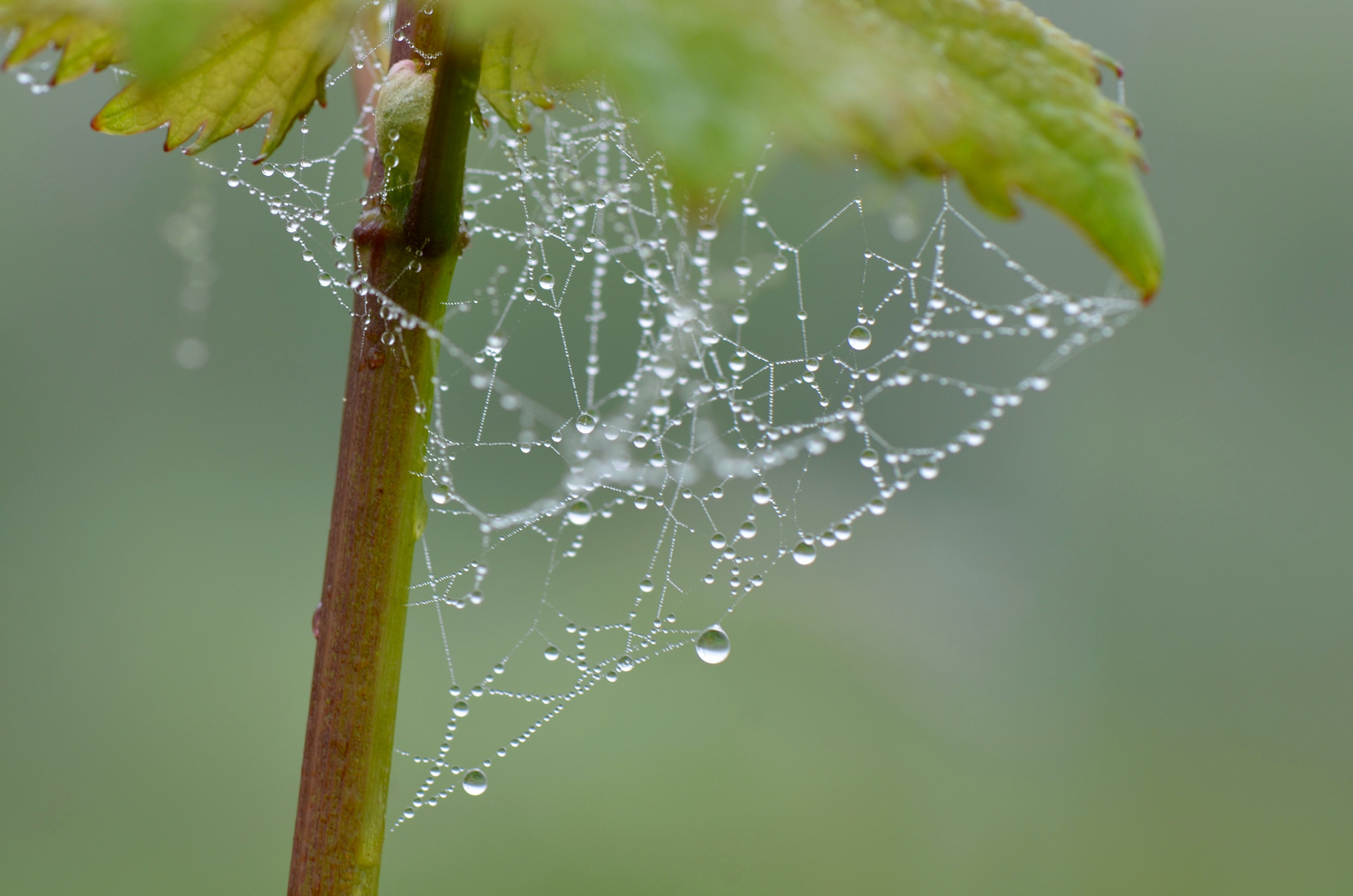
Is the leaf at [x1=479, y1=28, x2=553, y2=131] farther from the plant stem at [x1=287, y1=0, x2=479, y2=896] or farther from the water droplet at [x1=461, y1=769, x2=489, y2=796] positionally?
the water droplet at [x1=461, y1=769, x2=489, y2=796]

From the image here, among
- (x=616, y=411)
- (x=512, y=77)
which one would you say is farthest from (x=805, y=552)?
(x=616, y=411)

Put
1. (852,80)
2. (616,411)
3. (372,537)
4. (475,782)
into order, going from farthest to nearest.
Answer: (616,411)
(475,782)
(372,537)
(852,80)

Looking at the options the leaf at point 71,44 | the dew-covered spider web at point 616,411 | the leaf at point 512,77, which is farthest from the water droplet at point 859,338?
the dew-covered spider web at point 616,411

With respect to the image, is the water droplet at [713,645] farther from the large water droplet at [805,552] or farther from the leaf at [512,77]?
the leaf at [512,77]

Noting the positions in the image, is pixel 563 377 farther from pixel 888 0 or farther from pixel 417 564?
pixel 888 0

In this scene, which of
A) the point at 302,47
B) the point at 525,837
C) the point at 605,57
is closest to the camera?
the point at 605,57

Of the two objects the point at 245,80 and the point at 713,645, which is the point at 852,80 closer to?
the point at 245,80

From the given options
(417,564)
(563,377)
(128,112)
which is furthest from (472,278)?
(128,112)
